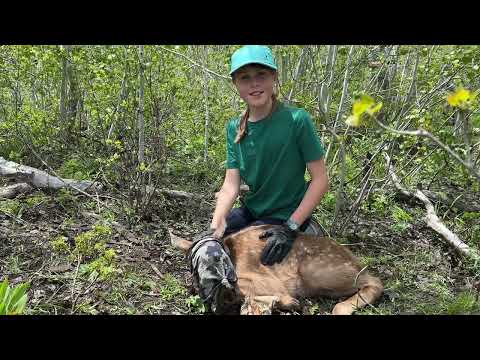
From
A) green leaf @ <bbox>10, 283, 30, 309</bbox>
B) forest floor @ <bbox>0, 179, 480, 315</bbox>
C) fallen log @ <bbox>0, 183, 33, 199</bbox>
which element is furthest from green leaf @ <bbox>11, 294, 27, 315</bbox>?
fallen log @ <bbox>0, 183, 33, 199</bbox>

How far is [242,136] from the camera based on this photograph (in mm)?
4219

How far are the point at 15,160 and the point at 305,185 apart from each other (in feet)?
14.7

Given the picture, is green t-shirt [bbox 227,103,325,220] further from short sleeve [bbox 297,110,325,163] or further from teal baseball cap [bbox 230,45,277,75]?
teal baseball cap [bbox 230,45,277,75]

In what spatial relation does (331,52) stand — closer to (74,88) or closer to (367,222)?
(367,222)

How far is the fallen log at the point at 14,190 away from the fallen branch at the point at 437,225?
422 centimetres

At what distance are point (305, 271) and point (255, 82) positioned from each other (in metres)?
1.60

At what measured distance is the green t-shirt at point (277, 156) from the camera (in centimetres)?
406

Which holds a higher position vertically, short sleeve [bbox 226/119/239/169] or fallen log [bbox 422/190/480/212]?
short sleeve [bbox 226/119/239/169]

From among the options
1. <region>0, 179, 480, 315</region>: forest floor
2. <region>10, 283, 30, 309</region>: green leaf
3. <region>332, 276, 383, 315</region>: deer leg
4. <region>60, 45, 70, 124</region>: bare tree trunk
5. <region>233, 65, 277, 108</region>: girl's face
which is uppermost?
<region>233, 65, 277, 108</region>: girl's face

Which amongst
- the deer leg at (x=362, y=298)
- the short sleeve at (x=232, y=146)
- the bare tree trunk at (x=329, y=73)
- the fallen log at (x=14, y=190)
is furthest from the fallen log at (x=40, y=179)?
the deer leg at (x=362, y=298)

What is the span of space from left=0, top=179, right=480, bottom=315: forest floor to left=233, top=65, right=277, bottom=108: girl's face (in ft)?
5.40

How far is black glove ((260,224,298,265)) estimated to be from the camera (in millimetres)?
3949

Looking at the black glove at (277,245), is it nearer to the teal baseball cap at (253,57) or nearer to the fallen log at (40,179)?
the teal baseball cap at (253,57)
